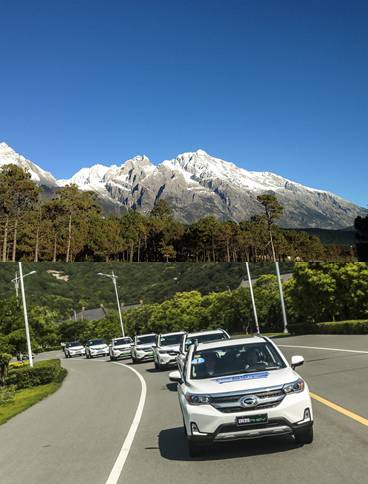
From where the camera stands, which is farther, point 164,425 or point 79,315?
point 79,315

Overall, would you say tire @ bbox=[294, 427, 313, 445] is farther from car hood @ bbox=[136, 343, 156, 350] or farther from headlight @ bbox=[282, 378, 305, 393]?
car hood @ bbox=[136, 343, 156, 350]

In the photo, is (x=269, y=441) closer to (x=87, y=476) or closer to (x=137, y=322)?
(x=87, y=476)

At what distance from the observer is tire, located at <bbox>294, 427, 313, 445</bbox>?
7291 millimetres

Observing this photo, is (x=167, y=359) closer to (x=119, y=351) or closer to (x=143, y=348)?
(x=143, y=348)

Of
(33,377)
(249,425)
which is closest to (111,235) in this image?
(33,377)

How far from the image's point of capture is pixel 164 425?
10727 millimetres

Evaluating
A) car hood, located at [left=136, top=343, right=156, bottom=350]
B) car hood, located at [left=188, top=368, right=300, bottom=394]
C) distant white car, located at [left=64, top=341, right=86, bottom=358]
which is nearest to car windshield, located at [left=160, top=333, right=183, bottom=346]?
car hood, located at [left=136, top=343, right=156, bottom=350]

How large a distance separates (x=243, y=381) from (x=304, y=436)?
3.44ft

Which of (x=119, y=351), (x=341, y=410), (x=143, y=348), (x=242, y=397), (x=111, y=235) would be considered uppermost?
(x=111, y=235)

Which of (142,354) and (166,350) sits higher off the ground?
(166,350)

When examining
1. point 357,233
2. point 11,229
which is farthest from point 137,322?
point 357,233

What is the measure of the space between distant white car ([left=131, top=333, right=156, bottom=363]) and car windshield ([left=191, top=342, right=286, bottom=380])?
994 inches

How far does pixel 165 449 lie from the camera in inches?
330

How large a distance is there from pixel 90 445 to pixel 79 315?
95046 millimetres
